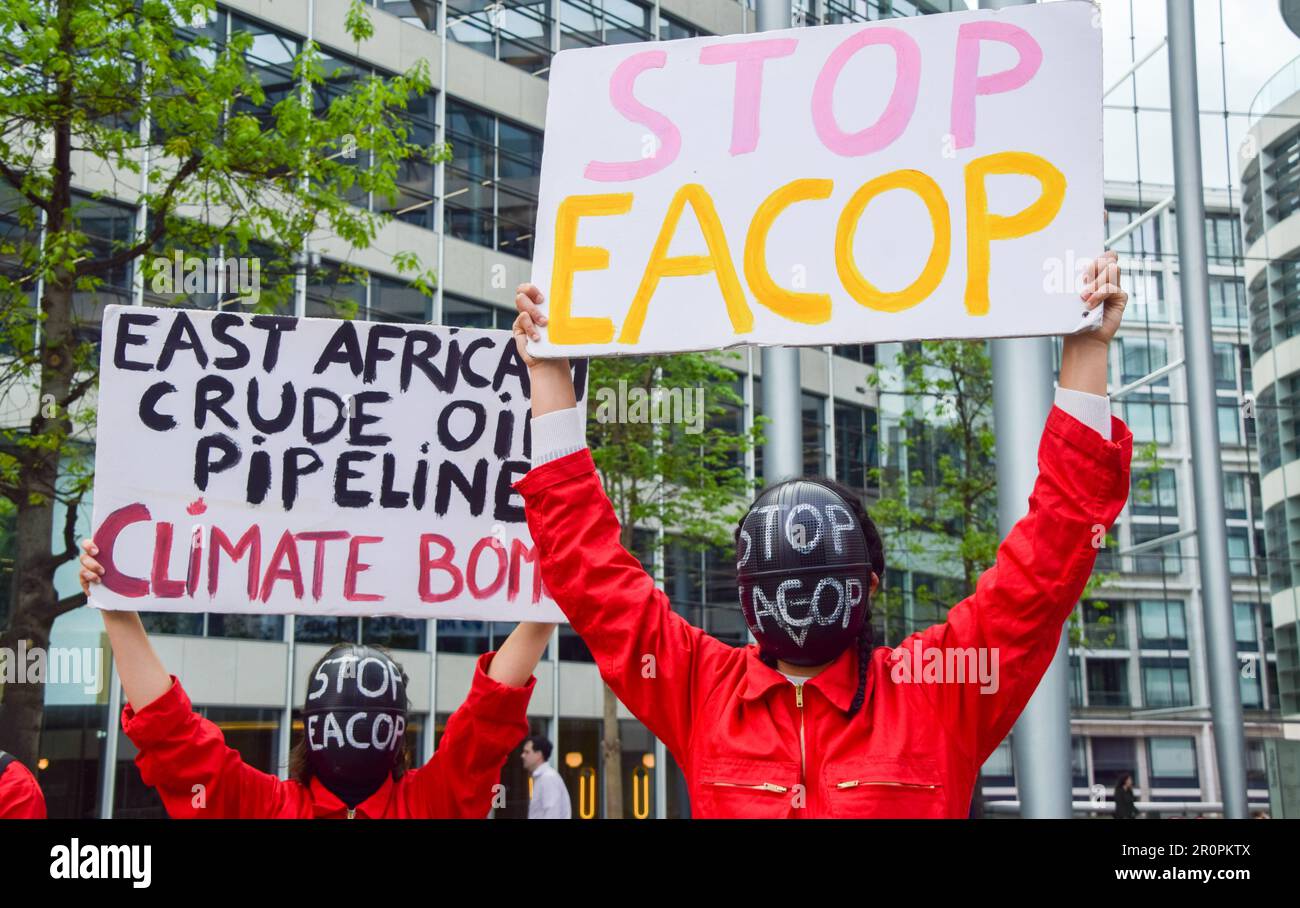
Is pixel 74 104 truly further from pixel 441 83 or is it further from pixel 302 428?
pixel 441 83

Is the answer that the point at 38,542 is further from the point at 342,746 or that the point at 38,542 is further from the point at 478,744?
the point at 478,744

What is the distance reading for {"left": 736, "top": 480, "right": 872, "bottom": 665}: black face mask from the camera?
3064 millimetres

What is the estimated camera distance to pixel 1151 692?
2230cm

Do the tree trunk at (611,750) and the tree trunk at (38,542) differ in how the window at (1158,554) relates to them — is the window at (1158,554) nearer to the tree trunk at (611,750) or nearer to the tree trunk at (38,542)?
the tree trunk at (611,750)

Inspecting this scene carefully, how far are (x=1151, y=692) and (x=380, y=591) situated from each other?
19.8m

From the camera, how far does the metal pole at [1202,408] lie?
12984 millimetres

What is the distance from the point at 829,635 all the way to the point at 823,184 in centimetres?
119

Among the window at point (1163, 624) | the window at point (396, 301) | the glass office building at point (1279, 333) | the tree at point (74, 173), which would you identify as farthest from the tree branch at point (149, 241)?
the window at point (1163, 624)

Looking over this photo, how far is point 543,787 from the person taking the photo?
10992 mm

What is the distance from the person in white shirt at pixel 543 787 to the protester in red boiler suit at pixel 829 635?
7701mm

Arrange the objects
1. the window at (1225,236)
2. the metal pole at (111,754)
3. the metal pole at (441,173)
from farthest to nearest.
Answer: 1. the metal pole at (441,173)
2. the window at (1225,236)
3. the metal pole at (111,754)

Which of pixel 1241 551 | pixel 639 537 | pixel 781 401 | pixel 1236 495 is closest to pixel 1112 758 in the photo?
pixel 1241 551

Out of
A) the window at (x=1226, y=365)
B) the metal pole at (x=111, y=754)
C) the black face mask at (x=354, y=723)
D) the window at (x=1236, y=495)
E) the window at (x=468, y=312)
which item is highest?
the window at (x=468, y=312)
